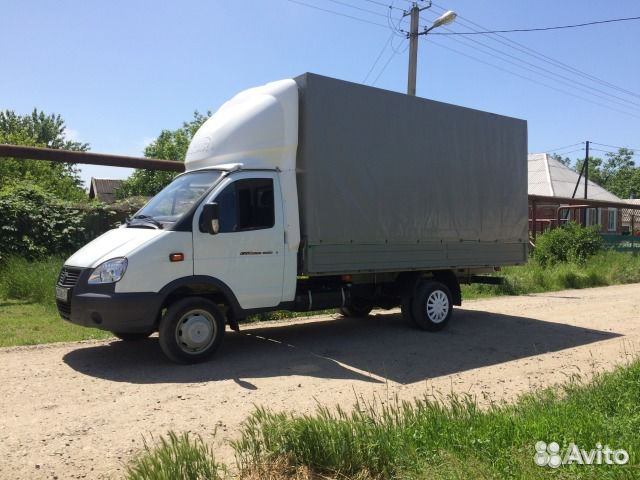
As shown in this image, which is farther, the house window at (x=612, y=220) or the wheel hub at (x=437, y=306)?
the house window at (x=612, y=220)

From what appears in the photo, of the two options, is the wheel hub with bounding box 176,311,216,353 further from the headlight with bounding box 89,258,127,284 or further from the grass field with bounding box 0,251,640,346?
the grass field with bounding box 0,251,640,346

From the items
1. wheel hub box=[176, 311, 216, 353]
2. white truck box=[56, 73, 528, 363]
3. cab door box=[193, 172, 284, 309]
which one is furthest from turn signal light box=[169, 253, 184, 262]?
wheel hub box=[176, 311, 216, 353]

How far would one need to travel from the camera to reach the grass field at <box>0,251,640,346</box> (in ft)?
28.7

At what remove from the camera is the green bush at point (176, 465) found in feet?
11.0

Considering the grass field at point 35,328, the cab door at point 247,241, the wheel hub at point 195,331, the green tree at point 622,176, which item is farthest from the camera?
the green tree at point 622,176

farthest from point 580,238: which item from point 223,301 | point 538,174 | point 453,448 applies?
point 538,174

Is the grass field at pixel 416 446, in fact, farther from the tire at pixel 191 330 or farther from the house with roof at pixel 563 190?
the house with roof at pixel 563 190

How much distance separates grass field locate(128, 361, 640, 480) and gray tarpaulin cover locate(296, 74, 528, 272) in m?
3.93

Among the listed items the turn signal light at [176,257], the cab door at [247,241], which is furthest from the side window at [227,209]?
the turn signal light at [176,257]

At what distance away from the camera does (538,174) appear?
43000mm

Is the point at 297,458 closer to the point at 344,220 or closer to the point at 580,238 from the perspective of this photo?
the point at 344,220

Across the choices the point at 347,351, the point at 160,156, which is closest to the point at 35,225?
the point at 347,351

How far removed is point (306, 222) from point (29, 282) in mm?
6344

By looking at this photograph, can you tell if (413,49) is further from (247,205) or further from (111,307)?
(111,307)
